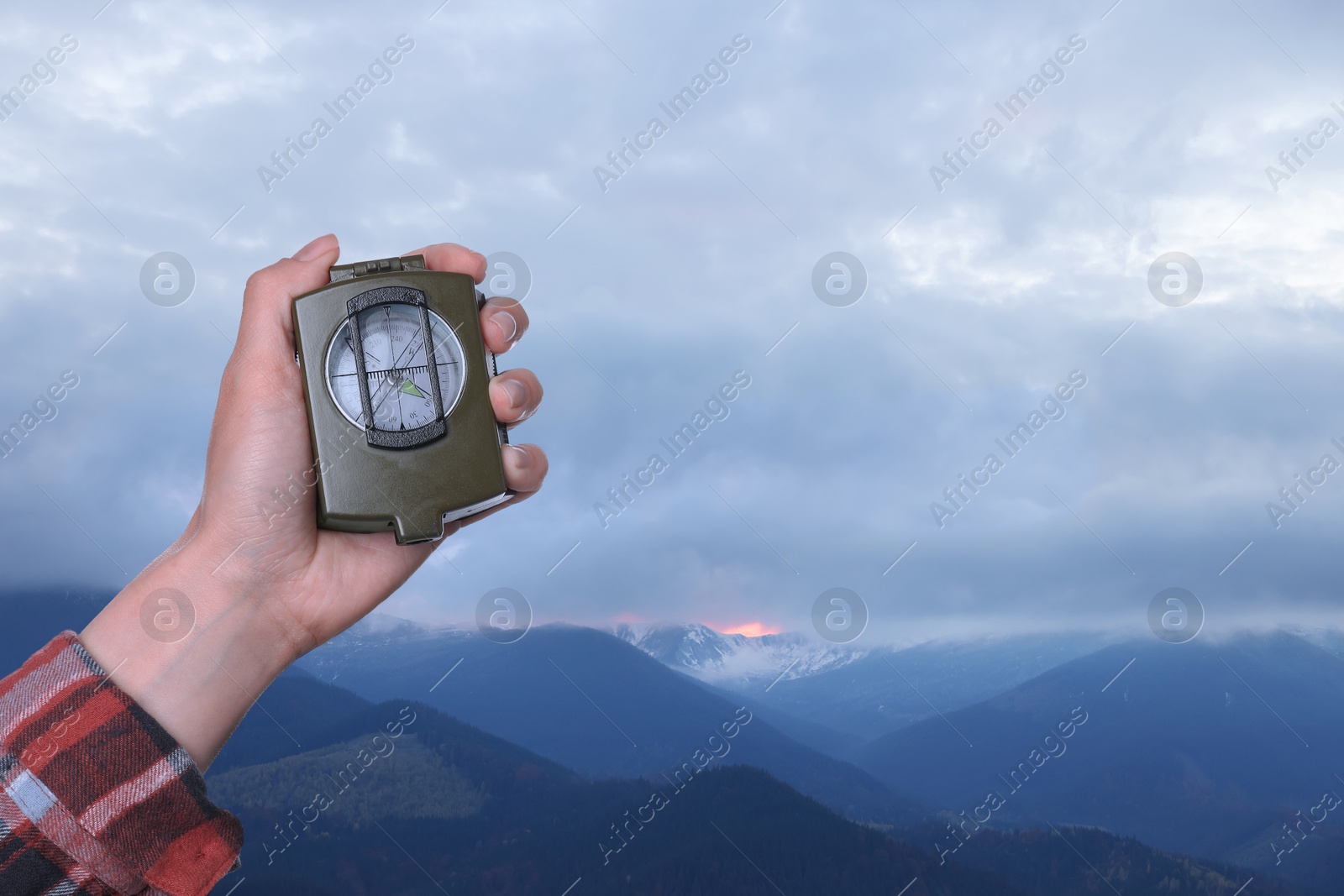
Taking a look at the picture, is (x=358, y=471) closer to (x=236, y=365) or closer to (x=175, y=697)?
(x=236, y=365)

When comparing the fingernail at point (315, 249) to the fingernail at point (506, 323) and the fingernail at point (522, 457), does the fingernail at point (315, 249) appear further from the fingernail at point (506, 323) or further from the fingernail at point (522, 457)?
the fingernail at point (522, 457)

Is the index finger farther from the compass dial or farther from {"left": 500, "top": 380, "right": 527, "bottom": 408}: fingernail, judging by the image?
{"left": 500, "top": 380, "right": 527, "bottom": 408}: fingernail

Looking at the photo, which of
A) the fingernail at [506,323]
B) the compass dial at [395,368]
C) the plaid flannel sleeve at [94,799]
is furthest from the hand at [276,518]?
the plaid flannel sleeve at [94,799]

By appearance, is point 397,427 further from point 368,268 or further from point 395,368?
point 368,268

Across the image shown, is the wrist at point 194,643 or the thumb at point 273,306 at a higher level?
the thumb at point 273,306

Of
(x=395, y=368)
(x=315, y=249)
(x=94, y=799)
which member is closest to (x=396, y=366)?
(x=395, y=368)

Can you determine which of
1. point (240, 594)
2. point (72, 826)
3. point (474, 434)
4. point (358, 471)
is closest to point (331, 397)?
point (358, 471)
